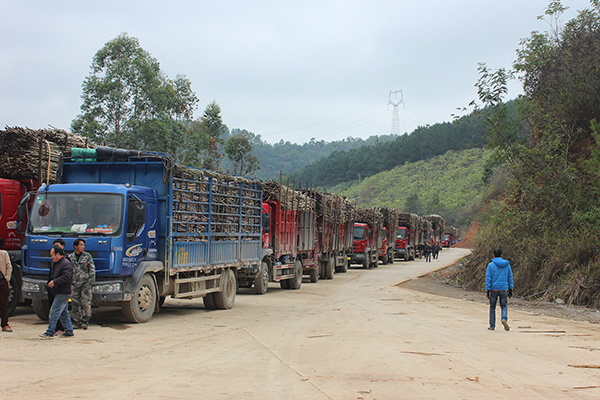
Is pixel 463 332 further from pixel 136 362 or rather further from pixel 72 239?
pixel 72 239

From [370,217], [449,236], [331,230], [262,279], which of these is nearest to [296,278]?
[262,279]

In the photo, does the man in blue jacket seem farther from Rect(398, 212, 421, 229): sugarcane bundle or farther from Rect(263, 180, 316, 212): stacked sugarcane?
Rect(398, 212, 421, 229): sugarcane bundle

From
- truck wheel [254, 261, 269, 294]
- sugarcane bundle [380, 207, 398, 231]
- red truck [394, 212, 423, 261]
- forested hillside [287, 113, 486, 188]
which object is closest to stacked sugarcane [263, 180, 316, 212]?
truck wheel [254, 261, 269, 294]

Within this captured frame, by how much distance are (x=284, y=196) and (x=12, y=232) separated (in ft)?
31.2

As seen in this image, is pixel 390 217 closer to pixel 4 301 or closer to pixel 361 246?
pixel 361 246

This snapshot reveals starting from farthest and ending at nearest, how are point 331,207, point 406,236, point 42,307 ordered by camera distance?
point 406,236 < point 331,207 < point 42,307

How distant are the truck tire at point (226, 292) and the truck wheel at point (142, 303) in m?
2.70

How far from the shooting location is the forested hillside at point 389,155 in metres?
137

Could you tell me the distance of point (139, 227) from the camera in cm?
1114

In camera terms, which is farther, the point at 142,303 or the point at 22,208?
the point at 142,303

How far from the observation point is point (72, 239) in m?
10.6

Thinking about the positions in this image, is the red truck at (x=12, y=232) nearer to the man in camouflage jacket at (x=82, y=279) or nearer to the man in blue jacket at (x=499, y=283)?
the man in camouflage jacket at (x=82, y=279)

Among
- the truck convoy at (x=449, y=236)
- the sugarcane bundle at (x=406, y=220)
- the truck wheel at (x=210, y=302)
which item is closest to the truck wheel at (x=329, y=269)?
the truck wheel at (x=210, y=302)

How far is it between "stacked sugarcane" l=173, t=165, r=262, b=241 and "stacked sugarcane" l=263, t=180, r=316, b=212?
274cm
